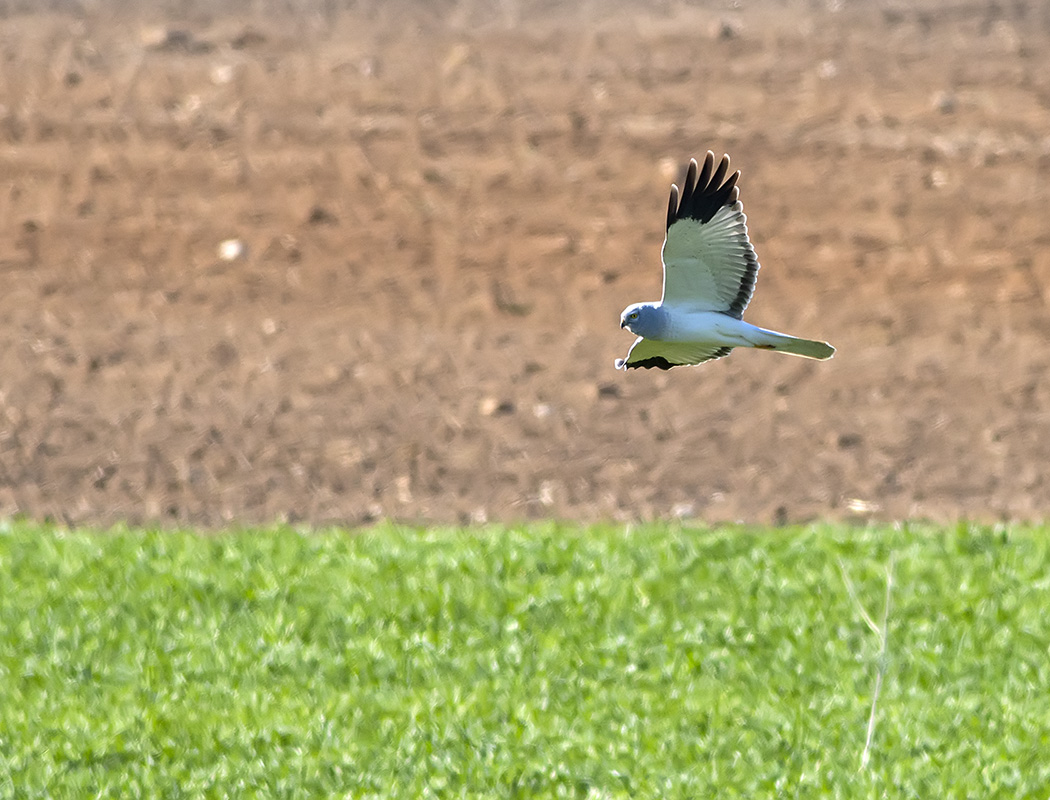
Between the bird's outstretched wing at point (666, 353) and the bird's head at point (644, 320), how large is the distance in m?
0.02

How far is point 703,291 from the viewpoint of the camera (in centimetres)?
227

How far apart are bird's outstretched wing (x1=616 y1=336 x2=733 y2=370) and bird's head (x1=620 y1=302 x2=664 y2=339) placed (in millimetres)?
21

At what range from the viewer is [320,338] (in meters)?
10.9

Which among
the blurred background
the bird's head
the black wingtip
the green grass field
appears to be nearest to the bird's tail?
the bird's head

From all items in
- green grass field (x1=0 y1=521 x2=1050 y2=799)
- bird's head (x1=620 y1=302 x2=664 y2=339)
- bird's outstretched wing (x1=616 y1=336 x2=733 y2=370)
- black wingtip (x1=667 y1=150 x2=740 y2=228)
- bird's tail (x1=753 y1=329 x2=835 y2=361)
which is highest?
black wingtip (x1=667 y1=150 x2=740 y2=228)

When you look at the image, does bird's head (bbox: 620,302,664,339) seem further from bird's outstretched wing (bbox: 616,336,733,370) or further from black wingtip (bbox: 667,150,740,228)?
black wingtip (bbox: 667,150,740,228)

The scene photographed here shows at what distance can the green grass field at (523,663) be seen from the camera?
6.65 m

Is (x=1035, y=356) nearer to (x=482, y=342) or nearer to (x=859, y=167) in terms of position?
(x=859, y=167)

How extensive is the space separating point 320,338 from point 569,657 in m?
3.98

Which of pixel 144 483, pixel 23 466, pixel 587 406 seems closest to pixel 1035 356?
pixel 587 406

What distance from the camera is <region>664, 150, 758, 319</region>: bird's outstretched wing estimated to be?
224cm

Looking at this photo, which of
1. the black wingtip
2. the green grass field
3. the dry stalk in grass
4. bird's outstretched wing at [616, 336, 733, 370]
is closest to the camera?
bird's outstretched wing at [616, 336, 733, 370]

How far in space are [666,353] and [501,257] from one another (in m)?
9.48

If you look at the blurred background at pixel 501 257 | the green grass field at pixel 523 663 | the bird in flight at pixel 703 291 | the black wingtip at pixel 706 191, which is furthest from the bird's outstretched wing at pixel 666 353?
the blurred background at pixel 501 257
